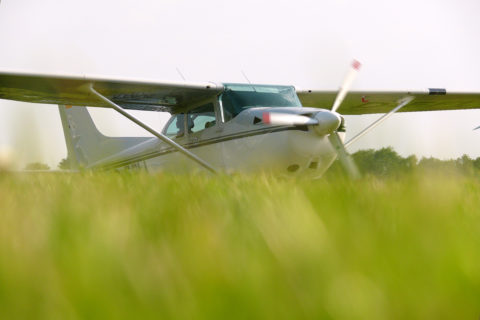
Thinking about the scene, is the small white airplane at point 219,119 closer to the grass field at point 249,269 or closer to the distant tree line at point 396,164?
the distant tree line at point 396,164

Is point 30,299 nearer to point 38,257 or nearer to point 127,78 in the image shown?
point 38,257

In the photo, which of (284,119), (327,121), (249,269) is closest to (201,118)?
(327,121)

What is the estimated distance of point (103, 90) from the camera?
8906 mm

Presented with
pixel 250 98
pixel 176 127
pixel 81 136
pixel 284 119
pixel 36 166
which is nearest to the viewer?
pixel 36 166

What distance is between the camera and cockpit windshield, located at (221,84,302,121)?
825cm

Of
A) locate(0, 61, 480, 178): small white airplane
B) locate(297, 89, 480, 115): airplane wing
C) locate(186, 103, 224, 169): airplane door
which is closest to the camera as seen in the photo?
locate(0, 61, 480, 178): small white airplane

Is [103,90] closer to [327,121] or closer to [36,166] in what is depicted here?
[327,121]

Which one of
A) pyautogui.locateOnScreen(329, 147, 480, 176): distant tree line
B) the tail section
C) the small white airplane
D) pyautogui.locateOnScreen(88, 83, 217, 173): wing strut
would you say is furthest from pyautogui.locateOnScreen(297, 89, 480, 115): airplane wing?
pyautogui.locateOnScreen(329, 147, 480, 176): distant tree line

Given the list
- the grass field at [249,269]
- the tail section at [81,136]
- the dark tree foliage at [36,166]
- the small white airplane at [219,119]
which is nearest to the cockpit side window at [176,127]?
the small white airplane at [219,119]

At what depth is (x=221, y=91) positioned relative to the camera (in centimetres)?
846

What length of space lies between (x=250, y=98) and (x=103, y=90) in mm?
2881

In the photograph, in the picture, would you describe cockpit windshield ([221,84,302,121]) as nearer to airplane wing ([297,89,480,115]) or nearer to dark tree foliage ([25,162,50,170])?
airplane wing ([297,89,480,115])

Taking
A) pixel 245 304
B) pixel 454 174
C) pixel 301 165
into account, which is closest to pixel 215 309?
pixel 245 304

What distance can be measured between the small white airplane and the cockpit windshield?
0.02 meters
